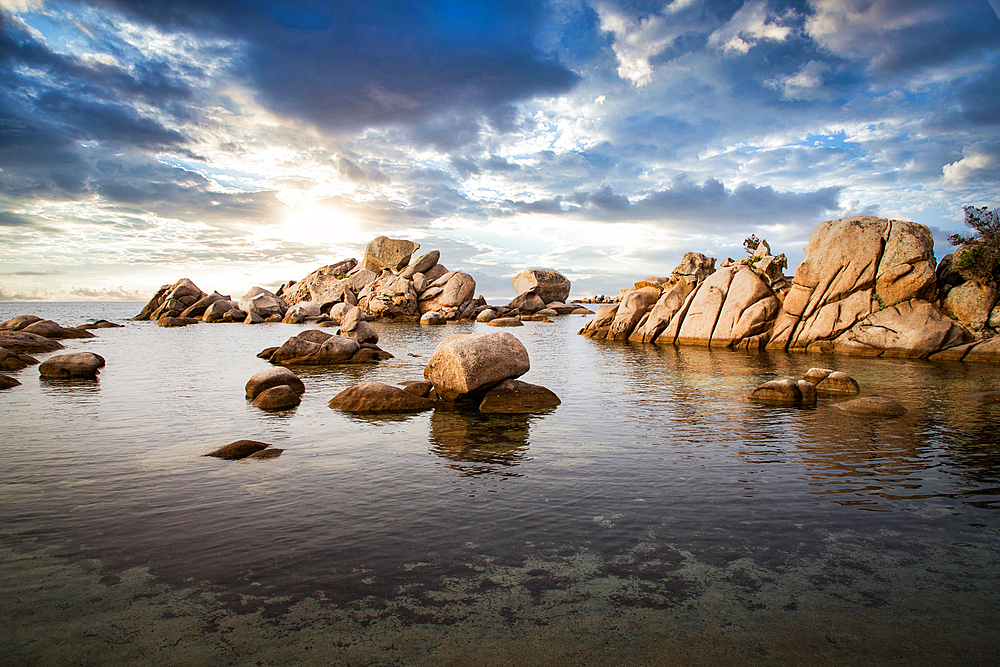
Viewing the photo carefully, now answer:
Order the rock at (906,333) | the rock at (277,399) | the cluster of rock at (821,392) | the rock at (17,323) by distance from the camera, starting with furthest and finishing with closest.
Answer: the rock at (17,323) → the rock at (906,333) → the rock at (277,399) → the cluster of rock at (821,392)

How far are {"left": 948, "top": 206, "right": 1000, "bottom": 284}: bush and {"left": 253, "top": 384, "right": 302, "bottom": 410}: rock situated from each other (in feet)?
114

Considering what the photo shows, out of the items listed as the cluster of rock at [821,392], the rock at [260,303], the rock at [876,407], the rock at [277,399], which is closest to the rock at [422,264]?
the rock at [260,303]

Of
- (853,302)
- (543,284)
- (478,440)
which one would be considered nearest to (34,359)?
(478,440)

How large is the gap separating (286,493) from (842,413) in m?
15.0

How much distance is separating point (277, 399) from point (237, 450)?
223 inches

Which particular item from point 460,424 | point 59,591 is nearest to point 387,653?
point 59,591

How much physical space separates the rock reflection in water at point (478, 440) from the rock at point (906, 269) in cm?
2619

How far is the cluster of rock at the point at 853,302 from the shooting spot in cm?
2864

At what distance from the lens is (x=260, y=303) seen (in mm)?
77312

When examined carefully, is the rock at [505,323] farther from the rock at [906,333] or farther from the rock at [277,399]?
the rock at [277,399]

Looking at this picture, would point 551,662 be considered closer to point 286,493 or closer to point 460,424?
point 286,493

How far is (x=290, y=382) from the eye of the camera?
19.1 metres

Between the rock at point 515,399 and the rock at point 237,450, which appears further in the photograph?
the rock at point 515,399

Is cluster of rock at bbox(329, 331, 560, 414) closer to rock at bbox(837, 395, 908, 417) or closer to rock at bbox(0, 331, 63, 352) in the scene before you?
rock at bbox(837, 395, 908, 417)
